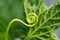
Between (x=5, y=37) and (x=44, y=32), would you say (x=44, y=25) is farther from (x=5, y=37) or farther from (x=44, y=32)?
(x=5, y=37)

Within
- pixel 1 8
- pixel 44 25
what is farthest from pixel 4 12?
pixel 44 25

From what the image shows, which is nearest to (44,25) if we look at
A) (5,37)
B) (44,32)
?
(44,32)

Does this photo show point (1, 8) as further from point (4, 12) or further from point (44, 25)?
point (44, 25)

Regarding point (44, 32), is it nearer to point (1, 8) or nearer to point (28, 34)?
point (28, 34)

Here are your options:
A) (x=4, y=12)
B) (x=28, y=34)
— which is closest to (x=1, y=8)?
(x=4, y=12)
